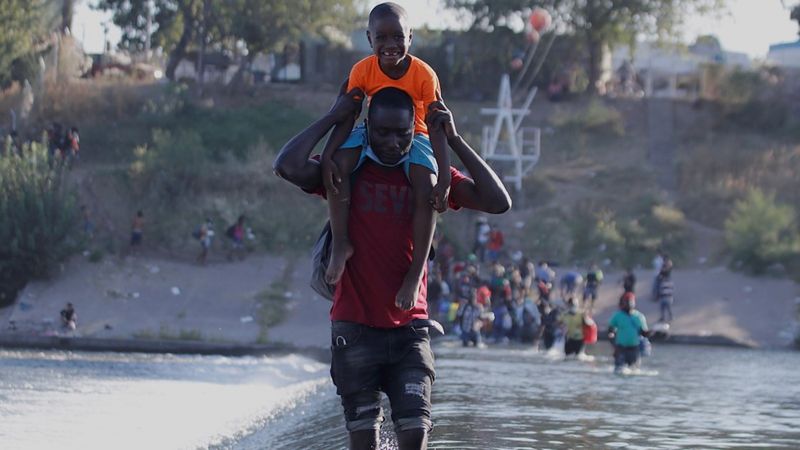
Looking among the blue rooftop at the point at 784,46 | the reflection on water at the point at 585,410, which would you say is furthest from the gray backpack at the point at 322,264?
the blue rooftop at the point at 784,46

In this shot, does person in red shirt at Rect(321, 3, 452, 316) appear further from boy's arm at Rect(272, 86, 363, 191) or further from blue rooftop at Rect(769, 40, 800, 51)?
blue rooftop at Rect(769, 40, 800, 51)

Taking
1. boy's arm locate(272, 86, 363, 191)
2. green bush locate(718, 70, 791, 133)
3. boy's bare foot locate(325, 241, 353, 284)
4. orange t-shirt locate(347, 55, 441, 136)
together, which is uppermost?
green bush locate(718, 70, 791, 133)

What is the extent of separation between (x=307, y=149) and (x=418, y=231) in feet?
2.09

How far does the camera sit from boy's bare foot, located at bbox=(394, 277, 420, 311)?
22.1ft

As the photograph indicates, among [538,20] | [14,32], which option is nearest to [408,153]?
[538,20]

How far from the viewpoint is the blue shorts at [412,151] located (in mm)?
6828

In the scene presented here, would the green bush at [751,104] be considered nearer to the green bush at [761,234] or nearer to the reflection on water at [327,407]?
the green bush at [761,234]

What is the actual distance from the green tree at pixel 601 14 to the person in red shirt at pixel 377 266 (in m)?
49.4

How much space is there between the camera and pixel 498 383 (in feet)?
56.5

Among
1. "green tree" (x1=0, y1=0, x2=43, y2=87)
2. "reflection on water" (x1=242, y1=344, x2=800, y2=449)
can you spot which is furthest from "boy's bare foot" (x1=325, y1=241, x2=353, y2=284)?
"green tree" (x1=0, y1=0, x2=43, y2=87)

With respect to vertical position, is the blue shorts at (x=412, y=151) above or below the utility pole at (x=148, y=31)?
below

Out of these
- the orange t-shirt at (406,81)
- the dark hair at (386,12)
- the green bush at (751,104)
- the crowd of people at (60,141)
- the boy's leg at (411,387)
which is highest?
the green bush at (751,104)

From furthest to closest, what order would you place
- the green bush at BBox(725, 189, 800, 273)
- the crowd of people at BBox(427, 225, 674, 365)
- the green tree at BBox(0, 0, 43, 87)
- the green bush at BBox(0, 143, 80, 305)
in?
the green tree at BBox(0, 0, 43, 87) < the green bush at BBox(725, 189, 800, 273) < the green bush at BBox(0, 143, 80, 305) < the crowd of people at BBox(427, 225, 674, 365)

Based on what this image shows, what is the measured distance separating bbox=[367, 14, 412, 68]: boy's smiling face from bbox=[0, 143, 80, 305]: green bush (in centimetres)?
2743
